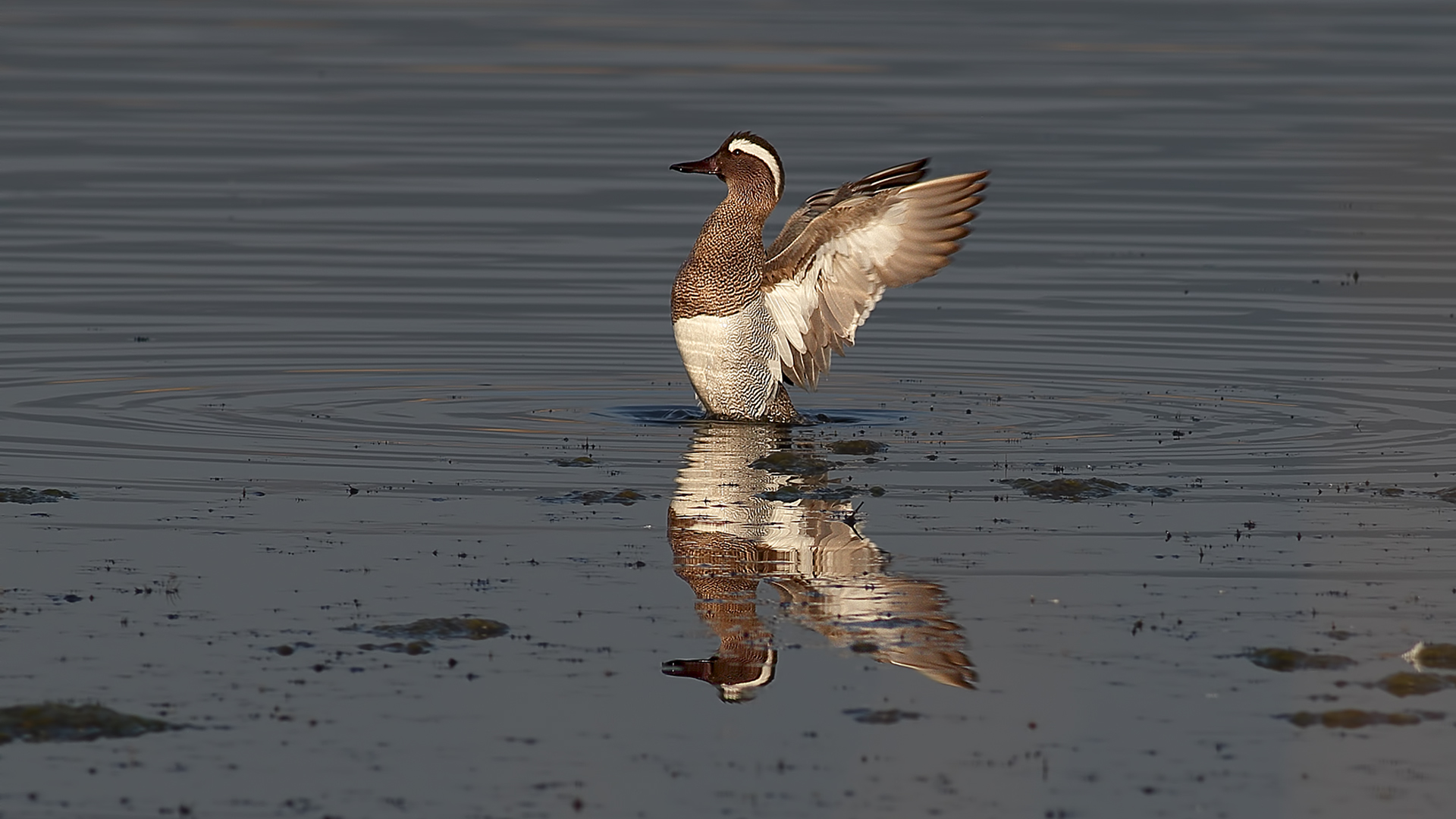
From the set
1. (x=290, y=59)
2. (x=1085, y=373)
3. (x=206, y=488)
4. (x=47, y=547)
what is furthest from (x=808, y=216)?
(x=290, y=59)

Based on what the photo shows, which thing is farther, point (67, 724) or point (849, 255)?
point (849, 255)

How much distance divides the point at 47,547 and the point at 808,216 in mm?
5171

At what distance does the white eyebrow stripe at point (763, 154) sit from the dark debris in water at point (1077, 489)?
2979mm

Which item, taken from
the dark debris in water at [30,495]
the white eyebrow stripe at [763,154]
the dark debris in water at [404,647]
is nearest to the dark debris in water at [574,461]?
the dark debris in water at [30,495]

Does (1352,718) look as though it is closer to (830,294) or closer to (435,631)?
(435,631)

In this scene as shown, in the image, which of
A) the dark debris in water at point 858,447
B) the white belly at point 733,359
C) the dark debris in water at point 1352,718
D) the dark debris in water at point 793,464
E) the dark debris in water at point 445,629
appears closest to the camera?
the dark debris in water at point 1352,718

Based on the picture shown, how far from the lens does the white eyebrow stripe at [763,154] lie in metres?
13.0

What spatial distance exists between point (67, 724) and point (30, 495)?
142 inches

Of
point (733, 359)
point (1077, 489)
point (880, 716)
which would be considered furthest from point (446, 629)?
point (733, 359)

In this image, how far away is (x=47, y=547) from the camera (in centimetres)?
902

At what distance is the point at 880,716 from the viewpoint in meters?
6.95

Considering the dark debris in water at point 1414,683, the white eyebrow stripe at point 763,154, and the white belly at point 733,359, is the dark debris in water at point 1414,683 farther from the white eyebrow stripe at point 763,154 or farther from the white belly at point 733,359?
the white eyebrow stripe at point 763,154

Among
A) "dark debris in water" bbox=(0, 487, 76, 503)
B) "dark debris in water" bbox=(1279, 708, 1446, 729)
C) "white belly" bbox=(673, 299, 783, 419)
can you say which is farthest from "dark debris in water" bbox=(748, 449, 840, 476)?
"dark debris in water" bbox=(1279, 708, 1446, 729)

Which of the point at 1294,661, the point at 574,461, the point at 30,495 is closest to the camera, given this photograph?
the point at 1294,661
